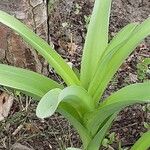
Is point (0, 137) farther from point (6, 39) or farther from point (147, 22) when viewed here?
point (147, 22)

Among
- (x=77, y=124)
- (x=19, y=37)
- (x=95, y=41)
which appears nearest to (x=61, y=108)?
(x=77, y=124)

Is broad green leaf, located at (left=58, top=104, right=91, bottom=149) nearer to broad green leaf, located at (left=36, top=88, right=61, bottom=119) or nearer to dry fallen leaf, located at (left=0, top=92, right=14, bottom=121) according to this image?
broad green leaf, located at (left=36, top=88, right=61, bottom=119)

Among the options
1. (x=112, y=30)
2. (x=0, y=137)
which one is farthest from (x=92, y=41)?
(x=112, y=30)

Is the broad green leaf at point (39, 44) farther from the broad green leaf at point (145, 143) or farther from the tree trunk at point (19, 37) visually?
the tree trunk at point (19, 37)

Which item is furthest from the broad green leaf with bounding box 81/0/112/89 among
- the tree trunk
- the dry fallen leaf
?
the dry fallen leaf

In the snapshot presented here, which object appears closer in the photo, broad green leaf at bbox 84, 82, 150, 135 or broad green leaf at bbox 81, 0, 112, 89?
broad green leaf at bbox 84, 82, 150, 135

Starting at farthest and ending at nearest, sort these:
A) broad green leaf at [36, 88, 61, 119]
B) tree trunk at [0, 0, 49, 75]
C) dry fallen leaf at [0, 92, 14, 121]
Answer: dry fallen leaf at [0, 92, 14, 121]
tree trunk at [0, 0, 49, 75]
broad green leaf at [36, 88, 61, 119]
